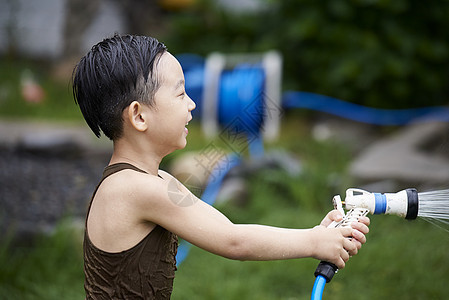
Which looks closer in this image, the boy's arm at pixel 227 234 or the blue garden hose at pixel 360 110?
the boy's arm at pixel 227 234

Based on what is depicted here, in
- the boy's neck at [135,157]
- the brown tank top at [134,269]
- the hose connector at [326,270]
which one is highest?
the boy's neck at [135,157]

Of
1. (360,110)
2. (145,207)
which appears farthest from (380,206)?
(360,110)

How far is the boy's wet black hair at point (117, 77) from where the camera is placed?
57.3 inches

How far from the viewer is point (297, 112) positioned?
5789mm

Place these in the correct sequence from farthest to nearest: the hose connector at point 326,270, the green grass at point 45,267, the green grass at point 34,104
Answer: the green grass at point 34,104
the green grass at point 45,267
the hose connector at point 326,270

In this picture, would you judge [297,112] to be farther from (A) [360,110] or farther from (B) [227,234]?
(B) [227,234]

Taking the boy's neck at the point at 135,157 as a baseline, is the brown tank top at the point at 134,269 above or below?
below

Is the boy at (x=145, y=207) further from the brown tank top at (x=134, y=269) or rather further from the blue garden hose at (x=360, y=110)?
the blue garden hose at (x=360, y=110)

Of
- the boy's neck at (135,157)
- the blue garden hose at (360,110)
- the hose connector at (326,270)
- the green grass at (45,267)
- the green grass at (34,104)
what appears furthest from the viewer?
the green grass at (34,104)

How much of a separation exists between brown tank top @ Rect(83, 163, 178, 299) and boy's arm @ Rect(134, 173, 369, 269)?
8cm

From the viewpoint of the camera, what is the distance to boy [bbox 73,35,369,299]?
4.68ft

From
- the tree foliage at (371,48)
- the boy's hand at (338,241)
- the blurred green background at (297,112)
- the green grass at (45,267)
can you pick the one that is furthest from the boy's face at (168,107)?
the tree foliage at (371,48)

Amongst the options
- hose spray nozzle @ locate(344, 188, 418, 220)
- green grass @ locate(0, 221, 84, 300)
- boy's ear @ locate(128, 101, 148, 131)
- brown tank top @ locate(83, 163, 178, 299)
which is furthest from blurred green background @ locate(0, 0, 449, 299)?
boy's ear @ locate(128, 101, 148, 131)

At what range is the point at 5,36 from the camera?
8.13 m
